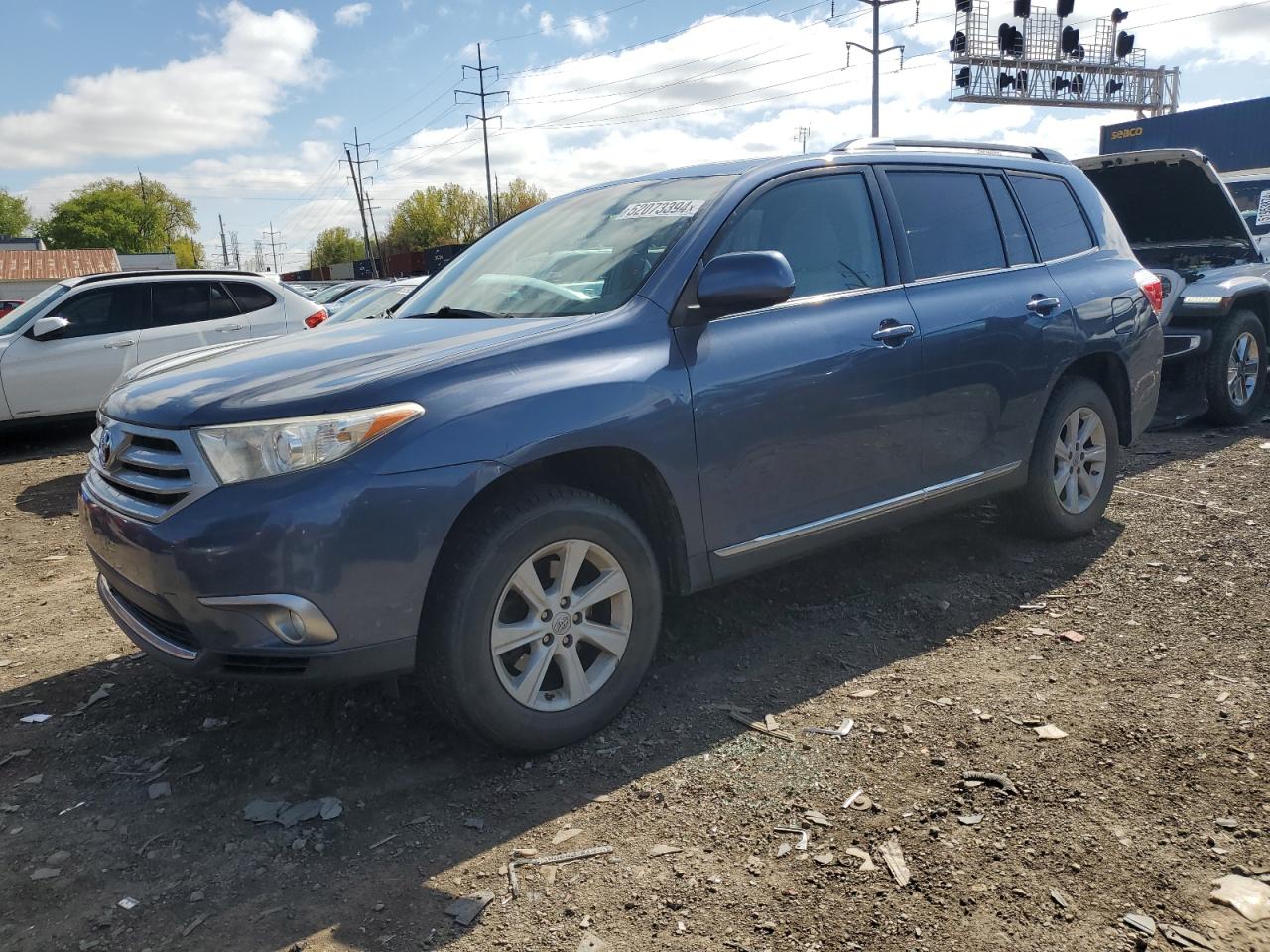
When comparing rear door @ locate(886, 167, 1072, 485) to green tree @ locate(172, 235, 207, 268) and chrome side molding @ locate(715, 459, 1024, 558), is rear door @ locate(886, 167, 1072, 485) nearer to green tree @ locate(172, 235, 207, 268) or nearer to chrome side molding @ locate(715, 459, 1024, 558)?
chrome side molding @ locate(715, 459, 1024, 558)

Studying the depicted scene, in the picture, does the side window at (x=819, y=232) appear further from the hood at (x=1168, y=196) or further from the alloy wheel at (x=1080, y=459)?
the hood at (x=1168, y=196)

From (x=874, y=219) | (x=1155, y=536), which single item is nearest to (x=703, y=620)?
(x=874, y=219)

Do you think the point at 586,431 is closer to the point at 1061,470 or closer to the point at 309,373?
the point at 309,373

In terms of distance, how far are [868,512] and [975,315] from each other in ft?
3.42

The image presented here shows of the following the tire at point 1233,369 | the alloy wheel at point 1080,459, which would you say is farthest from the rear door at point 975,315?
the tire at point 1233,369

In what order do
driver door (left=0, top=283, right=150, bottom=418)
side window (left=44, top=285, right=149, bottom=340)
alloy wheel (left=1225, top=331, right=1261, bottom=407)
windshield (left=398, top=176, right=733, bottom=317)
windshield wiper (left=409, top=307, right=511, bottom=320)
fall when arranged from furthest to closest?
side window (left=44, top=285, right=149, bottom=340), driver door (left=0, top=283, right=150, bottom=418), alloy wheel (left=1225, top=331, right=1261, bottom=407), windshield wiper (left=409, top=307, right=511, bottom=320), windshield (left=398, top=176, right=733, bottom=317)

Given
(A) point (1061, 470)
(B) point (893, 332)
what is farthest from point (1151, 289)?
(B) point (893, 332)

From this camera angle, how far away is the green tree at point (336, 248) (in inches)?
5502

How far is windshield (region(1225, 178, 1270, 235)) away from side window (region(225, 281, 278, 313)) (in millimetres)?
9541

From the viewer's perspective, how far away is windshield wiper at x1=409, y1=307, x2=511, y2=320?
3.61m

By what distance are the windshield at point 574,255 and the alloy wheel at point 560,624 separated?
2.91 ft

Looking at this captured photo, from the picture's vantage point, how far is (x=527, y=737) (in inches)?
118

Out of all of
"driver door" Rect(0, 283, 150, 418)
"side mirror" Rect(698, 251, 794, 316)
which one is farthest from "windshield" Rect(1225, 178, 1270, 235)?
"driver door" Rect(0, 283, 150, 418)

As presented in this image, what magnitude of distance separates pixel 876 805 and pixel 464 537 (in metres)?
1.39
